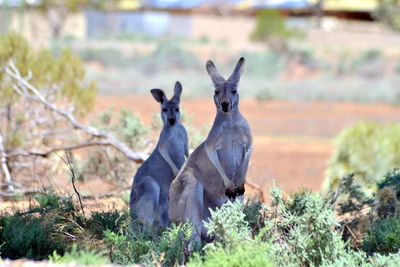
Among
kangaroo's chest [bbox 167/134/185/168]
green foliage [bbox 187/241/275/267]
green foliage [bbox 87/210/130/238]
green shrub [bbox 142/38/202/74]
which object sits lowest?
green shrub [bbox 142/38/202/74]

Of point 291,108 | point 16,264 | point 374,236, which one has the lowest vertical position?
point 291,108

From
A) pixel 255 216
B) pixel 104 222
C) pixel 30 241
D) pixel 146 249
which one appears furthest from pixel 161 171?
pixel 146 249

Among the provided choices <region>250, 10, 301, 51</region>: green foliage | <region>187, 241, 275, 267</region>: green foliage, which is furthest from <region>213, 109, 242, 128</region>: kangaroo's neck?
<region>250, 10, 301, 51</region>: green foliage

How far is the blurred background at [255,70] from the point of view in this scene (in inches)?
538

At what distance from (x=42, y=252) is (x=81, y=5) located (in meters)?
50.9

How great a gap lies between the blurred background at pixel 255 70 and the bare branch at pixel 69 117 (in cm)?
58

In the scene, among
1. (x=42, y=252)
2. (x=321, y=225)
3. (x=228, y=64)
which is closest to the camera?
(x=321, y=225)

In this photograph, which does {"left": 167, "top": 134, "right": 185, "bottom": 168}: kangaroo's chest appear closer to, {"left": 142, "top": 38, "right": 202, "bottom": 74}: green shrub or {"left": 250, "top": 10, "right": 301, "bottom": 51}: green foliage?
{"left": 142, "top": 38, "right": 202, "bottom": 74}: green shrub

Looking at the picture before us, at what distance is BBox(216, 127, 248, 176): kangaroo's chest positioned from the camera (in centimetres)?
666

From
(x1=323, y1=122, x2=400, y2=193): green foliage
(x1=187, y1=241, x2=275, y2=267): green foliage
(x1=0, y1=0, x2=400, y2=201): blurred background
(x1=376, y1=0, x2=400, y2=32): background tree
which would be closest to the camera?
(x1=187, y1=241, x2=275, y2=267): green foliage

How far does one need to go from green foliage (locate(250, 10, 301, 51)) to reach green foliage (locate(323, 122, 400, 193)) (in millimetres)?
35996

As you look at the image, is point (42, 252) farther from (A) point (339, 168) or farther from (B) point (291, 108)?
(B) point (291, 108)

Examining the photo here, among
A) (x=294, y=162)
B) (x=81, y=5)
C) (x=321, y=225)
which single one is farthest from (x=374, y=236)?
(x=81, y=5)

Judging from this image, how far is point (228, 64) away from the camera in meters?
45.9
